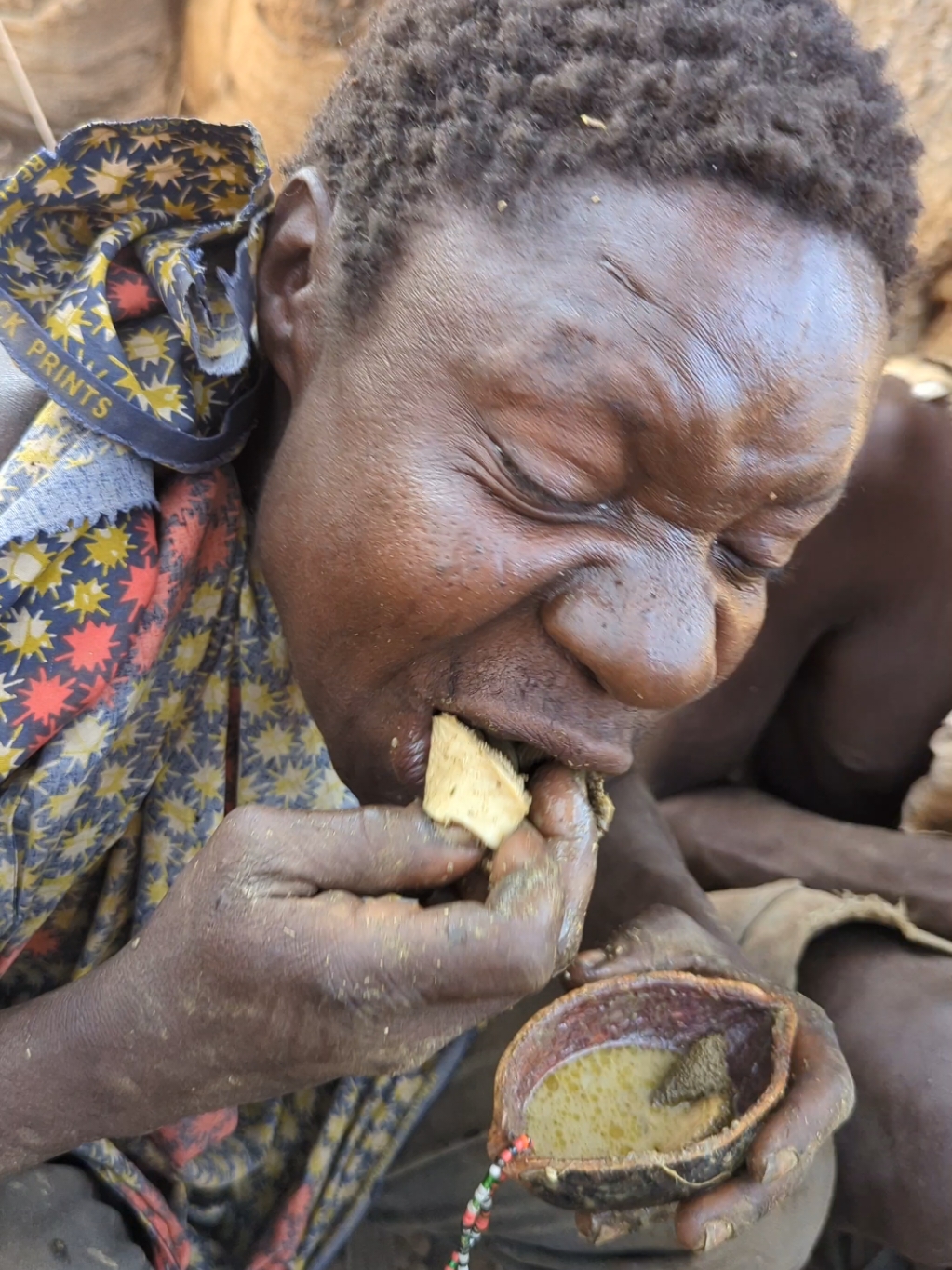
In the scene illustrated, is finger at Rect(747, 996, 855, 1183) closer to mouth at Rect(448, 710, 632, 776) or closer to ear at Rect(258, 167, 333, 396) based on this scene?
mouth at Rect(448, 710, 632, 776)

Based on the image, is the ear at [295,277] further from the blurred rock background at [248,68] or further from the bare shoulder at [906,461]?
the blurred rock background at [248,68]

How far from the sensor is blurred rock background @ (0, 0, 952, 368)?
1897mm

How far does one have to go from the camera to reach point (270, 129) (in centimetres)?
252

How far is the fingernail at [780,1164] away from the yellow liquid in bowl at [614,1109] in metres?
0.06

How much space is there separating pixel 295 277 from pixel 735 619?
499mm

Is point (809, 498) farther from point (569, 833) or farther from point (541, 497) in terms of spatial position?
point (569, 833)

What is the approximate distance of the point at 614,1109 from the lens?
0.99 m

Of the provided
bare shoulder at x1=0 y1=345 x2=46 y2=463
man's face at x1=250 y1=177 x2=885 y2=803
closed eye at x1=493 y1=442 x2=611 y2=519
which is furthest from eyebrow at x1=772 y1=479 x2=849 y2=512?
bare shoulder at x1=0 y1=345 x2=46 y2=463

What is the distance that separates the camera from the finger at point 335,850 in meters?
0.72

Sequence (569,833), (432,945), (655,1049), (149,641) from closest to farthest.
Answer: (432,945), (569,833), (149,641), (655,1049)

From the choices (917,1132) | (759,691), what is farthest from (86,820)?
(759,691)

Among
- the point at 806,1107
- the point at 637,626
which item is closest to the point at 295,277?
the point at 637,626

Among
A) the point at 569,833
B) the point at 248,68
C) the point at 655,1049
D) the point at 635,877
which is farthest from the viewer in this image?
the point at 248,68

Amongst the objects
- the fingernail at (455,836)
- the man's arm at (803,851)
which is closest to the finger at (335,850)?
the fingernail at (455,836)
